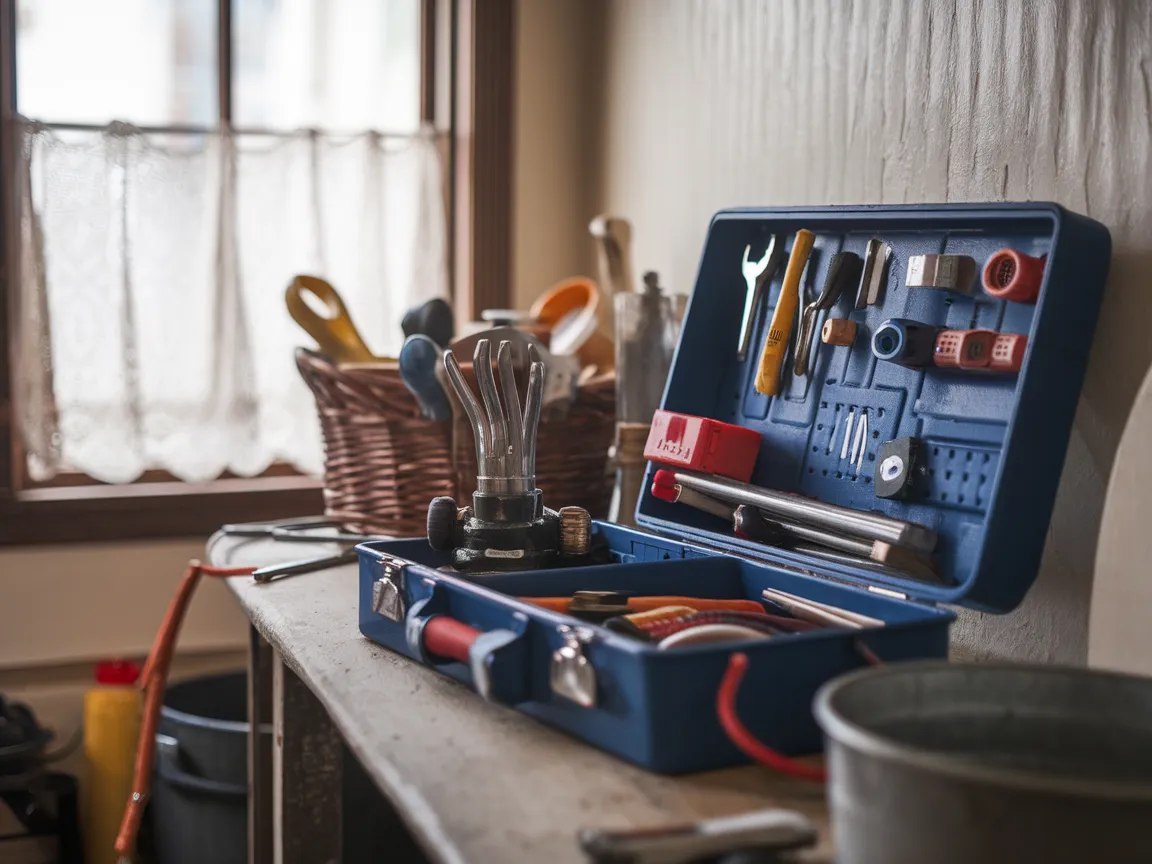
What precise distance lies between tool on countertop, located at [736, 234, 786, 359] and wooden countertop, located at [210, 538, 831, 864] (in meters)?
0.51

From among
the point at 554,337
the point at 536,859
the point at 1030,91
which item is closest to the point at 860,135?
the point at 1030,91

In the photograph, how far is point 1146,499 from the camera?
91 cm

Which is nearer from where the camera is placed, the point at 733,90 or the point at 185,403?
the point at 733,90

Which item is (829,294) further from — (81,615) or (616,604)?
(81,615)

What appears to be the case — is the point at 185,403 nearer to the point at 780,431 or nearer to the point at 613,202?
the point at 613,202

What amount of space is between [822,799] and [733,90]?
1.12m

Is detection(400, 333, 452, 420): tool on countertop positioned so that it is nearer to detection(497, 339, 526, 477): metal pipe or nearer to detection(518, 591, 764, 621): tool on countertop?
detection(497, 339, 526, 477): metal pipe

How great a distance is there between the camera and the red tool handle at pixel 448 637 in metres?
0.90

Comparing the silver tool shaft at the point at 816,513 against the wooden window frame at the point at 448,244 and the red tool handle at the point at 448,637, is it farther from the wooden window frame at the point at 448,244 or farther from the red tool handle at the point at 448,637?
the wooden window frame at the point at 448,244

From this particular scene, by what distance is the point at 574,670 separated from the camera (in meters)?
0.81

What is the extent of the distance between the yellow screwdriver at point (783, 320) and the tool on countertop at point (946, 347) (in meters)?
0.13

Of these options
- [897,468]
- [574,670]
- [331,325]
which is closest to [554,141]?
[331,325]

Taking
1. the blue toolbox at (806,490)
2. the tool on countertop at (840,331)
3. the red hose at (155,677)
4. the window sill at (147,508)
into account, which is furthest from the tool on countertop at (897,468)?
the window sill at (147,508)

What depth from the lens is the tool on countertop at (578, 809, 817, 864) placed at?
25.0 inches
